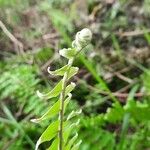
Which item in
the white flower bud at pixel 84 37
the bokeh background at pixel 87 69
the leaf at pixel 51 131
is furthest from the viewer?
the bokeh background at pixel 87 69

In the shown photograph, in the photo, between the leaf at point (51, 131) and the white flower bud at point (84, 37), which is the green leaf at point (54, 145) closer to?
the leaf at point (51, 131)

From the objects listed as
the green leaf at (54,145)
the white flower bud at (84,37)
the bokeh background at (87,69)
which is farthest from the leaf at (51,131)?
the bokeh background at (87,69)

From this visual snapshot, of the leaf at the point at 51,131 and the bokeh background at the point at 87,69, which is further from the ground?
the leaf at the point at 51,131

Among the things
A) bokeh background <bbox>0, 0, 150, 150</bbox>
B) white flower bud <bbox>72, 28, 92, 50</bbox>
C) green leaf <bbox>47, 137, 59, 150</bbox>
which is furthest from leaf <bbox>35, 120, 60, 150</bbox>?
bokeh background <bbox>0, 0, 150, 150</bbox>

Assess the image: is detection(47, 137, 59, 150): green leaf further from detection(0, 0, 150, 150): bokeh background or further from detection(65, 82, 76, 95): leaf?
detection(0, 0, 150, 150): bokeh background

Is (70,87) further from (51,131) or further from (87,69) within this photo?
(87,69)

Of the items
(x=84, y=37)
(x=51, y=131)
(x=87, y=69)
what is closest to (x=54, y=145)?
(x=51, y=131)

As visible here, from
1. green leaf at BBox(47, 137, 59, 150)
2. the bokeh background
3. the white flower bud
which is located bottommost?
the bokeh background

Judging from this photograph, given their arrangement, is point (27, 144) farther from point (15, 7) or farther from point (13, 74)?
point (15, 7)

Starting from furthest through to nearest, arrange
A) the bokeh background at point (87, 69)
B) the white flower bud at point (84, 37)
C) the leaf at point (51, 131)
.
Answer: the bokeh background at point (87, 69) < the leaf at point (51, 131) < the white flower bud at point (84, 37)
